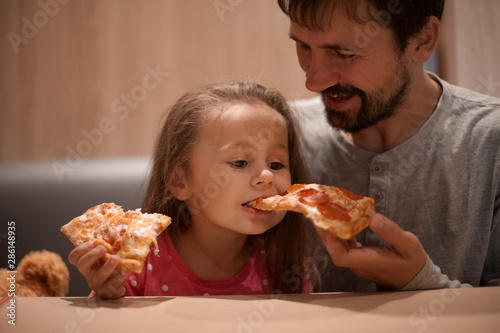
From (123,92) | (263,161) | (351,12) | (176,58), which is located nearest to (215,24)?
(176,58)

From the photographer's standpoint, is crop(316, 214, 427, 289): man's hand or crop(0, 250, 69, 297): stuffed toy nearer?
crop(316, 214, 427, 289): man's hand

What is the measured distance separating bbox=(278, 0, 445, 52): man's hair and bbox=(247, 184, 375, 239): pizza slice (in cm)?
52

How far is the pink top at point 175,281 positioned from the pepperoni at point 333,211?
17.9 inches

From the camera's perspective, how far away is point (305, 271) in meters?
1.51

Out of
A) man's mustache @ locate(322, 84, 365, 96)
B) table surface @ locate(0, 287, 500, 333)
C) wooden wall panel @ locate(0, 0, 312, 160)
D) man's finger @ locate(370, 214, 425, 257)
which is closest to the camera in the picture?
table surface @ locate(0, 287, 500, 333)

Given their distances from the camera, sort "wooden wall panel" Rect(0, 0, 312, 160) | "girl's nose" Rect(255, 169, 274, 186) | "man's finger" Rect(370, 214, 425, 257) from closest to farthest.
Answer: "man's finger" Rect(370, 214, 425, 257)
"girl's nose" Rect(255, 169, 274, 186)
"wooden wall panel" Rect(0, 0, 312, 160)

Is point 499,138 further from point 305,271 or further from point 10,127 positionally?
point 10,127

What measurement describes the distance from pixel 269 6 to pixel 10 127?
4.90 feet

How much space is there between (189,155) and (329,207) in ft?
1.61

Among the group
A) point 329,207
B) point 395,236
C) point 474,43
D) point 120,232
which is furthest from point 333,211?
point 474,43

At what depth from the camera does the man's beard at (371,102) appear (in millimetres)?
1505

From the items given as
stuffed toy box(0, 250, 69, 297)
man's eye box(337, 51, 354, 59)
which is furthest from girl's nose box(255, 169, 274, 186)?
stuffed toy box(0, 250, 69, 297)

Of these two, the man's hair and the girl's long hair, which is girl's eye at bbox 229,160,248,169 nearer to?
the girl's long hair

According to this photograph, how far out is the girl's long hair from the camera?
141 cm
